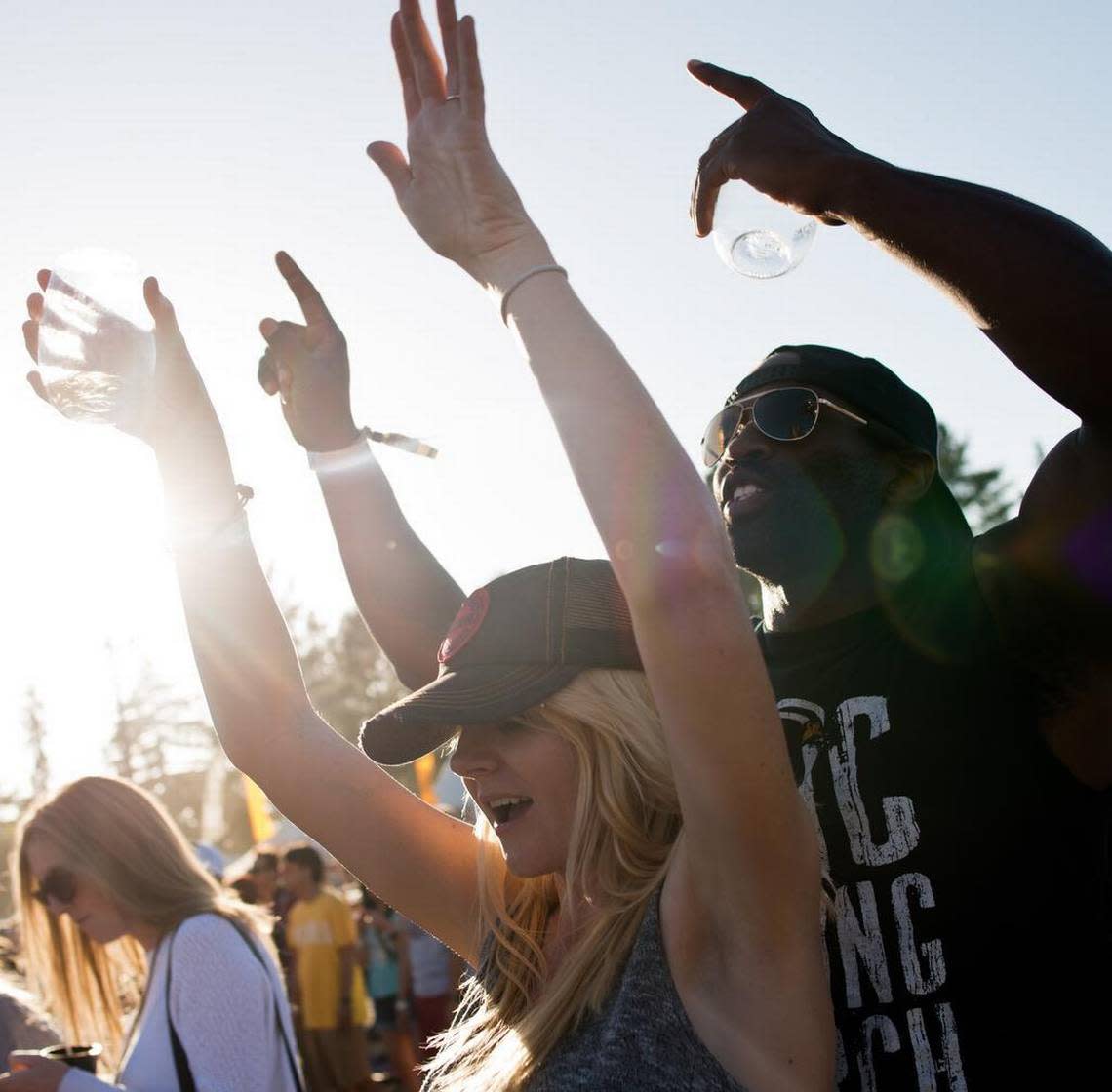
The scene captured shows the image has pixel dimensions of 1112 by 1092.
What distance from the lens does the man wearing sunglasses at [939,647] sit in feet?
5.36

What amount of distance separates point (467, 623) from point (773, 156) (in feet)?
2.90

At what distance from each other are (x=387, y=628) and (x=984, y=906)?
1509 millimetres

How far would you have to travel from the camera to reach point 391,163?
1735mm

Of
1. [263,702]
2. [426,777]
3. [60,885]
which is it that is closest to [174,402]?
[263,702]

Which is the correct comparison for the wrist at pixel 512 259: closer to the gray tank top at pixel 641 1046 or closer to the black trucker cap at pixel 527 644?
the black trucker cap at pixel 527 644

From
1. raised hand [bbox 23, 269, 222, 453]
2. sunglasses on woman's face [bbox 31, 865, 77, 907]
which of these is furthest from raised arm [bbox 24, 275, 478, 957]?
sunglasses on woman's face [bbox 31, 865, 77, 907]

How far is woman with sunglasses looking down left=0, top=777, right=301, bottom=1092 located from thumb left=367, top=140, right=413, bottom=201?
6.99ft

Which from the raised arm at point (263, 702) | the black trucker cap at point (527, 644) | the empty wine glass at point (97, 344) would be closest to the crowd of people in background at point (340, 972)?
the raised arm at point (263, 702)

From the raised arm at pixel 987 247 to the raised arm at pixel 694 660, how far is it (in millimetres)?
448

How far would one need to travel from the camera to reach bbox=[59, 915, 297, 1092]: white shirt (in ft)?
9.26

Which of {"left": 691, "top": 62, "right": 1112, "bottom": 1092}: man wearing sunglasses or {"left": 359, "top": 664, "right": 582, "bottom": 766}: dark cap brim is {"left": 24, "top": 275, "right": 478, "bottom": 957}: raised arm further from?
{"left": 691, "top": 62, "right": 1112, "bottom": 1092}: man wearing sunglasses

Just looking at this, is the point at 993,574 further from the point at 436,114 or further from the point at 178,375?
the point at 178,375

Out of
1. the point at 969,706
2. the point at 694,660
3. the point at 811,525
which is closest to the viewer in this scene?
the point at 694,660

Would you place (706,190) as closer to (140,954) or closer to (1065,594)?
(1065,594)
